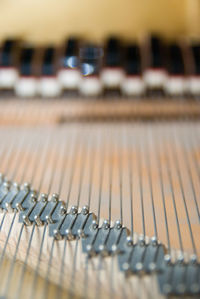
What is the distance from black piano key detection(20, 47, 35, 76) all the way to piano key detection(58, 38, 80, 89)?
222 mm

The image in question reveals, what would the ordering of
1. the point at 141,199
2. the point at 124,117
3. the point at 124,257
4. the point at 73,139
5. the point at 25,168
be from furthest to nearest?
1. the point at 124,117
2. the point at 73,139
3. the point at 25,168
4. the point at 141,199
5. the point at 124,257

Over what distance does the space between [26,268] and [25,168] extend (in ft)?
2.37

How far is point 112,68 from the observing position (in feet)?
9.53

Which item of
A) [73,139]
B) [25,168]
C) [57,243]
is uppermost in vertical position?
[73,139]

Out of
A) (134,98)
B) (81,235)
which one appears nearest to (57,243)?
(81,235)

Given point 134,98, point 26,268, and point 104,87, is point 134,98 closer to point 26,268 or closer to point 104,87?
point 104,87

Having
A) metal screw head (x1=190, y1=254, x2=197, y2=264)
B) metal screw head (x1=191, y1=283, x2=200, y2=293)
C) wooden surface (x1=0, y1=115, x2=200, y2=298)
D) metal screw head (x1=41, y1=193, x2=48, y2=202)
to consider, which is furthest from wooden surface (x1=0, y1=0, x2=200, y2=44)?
metal screw head (x1=191, y1=283, x2=200, y2=293)

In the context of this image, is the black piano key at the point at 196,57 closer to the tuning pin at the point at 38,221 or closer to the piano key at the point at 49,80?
the piano key at the point at 49,80

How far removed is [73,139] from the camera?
99.8 inches

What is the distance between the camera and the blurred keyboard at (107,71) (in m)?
2.89

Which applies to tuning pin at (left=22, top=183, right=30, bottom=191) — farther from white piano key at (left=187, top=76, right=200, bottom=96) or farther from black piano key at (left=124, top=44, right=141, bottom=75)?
white piano key at (left=187, top=76, right=200, bottom=96)

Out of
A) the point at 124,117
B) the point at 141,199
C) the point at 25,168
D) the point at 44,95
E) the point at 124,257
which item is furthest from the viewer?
the point at 44,95

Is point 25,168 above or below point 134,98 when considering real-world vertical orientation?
below

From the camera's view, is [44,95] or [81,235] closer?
[81,235]
